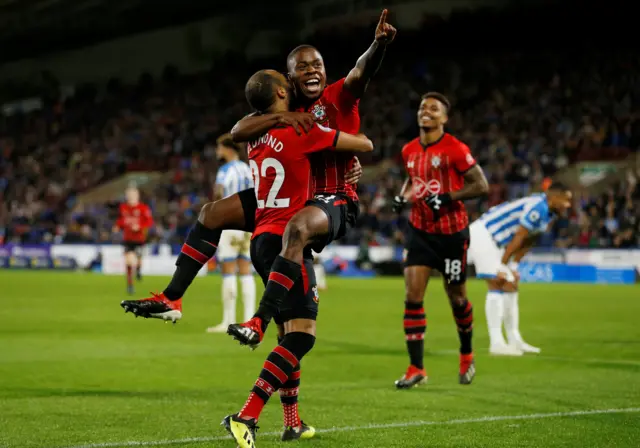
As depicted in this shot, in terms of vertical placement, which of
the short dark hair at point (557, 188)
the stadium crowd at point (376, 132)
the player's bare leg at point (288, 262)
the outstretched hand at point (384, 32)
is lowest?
the player's bare leg at point (288, 262)

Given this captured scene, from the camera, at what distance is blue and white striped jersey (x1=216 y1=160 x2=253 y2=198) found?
40.8ft

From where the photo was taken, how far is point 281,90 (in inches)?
230

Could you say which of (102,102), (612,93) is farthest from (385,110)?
(102,102)

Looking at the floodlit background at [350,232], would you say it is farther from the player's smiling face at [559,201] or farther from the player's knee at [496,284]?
the player's smiling face at [559,201]

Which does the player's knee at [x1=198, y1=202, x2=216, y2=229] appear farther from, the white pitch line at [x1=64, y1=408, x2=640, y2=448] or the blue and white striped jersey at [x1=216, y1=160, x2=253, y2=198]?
the blue and white striped jersey at [x1=216, y1=160, x2=253, y2=198]

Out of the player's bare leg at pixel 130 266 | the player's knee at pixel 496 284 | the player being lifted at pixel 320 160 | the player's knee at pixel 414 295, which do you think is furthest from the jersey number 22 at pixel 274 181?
the player's bare leg at pixel 130 266

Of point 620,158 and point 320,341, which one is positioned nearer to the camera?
point 320,341

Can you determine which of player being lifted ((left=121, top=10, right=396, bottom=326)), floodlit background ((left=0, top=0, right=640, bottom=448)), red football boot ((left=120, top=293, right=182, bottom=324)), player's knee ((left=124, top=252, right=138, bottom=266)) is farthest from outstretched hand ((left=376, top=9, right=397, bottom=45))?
player's knee ((left=124, top=252, right=138, bottom=266))

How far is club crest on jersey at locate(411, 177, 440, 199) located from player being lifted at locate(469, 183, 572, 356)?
2258 millimetres

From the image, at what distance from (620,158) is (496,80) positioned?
664 centimetres

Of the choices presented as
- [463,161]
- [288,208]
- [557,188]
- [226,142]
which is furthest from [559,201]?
A: [288,208]

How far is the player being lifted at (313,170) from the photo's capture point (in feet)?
18.9

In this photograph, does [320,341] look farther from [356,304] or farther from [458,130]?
[458,130]

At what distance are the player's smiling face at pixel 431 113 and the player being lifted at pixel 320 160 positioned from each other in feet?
8.85
